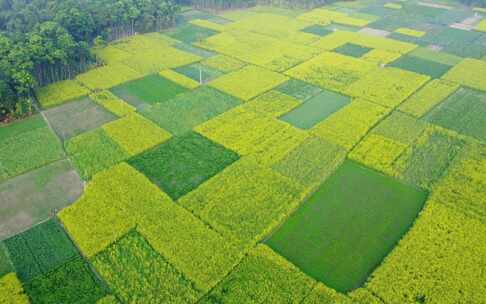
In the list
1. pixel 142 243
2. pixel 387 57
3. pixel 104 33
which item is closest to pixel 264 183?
pixel 142 243

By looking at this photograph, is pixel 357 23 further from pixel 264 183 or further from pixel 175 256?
pixel 175 256

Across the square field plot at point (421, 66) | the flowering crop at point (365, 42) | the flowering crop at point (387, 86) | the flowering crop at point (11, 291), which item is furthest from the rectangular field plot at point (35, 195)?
the square field plot at point (421, 66)

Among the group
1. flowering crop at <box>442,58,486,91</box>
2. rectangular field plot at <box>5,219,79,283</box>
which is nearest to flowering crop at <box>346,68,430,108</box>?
flowering crop at <box>442,58,486,91</box>

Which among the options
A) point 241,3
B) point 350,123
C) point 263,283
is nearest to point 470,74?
point 350,123

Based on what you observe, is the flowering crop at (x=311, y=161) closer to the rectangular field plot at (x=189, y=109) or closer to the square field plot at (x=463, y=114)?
the rectangular field plot at (x=189, y=109)

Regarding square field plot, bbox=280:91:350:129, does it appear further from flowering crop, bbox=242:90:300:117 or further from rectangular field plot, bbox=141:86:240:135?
rectangular field plot, bbox=141:86:240:135

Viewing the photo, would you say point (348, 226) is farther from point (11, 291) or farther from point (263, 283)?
point (11, 291)

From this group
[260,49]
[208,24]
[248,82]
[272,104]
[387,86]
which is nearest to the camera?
[272,104]
